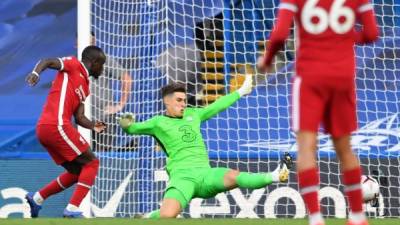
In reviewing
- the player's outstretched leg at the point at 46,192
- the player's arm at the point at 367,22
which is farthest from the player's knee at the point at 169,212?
the player's arm at the point at 367,22

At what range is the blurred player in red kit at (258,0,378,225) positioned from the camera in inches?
195

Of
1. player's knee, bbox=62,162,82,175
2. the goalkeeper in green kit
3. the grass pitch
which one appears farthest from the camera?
player's knee, bbox=62,162,82,175

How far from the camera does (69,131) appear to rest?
27.4 ft

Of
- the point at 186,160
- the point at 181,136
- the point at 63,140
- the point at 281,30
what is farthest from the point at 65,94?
the point at 281,30

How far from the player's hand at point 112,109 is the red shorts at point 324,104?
5.93 metres

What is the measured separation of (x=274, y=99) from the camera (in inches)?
435

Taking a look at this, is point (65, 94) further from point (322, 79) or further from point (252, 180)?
point (322, 79)

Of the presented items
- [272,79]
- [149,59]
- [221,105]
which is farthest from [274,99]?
[221,105]

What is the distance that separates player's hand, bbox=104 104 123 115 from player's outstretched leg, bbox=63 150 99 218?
236 cm

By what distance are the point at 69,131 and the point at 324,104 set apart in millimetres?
3836

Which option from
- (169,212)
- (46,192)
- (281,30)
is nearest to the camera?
(281,30)

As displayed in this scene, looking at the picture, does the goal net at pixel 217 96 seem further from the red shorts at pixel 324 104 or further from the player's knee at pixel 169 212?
the red shorts at pixel 324 104

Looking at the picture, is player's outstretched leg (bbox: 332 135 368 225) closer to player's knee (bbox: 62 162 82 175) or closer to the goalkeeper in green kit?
the goalkeeper in green kit

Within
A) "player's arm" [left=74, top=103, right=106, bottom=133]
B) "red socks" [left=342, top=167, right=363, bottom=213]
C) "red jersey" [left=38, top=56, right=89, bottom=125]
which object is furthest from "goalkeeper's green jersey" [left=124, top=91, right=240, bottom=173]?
"red socks" [left=342, top=167, right=363, bottom=213]
